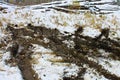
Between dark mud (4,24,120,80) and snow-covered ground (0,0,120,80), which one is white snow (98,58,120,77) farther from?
dark mud (4,24,120,80)

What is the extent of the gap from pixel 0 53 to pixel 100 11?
6611mm

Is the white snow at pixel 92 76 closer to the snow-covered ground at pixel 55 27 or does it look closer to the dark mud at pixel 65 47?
the snow-covered ground at pixel 55 27

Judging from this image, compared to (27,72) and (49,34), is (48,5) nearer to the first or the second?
(49,34)

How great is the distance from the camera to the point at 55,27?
10.7 meters

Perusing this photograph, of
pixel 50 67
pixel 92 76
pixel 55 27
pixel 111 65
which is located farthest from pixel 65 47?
pixel 55 27

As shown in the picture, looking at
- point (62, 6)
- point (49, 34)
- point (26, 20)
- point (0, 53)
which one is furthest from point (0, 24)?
point (62, 6)

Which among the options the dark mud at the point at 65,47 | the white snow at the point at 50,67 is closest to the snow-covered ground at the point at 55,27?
the white snow at the point at 50,67

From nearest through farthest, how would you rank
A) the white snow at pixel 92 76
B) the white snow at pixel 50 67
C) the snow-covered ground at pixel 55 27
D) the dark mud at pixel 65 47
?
the white snow at pixel 92 76, the white snow at pixel 50 67, the snow-covered ground at pixel 55 27, the dark mud at pixel 65 47

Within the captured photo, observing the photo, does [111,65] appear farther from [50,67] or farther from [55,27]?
[55,27]

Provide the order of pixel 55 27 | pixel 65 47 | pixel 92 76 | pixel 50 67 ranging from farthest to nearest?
pixel 55 27
pixel 65 47
pixel 50 67
pixel 92 76

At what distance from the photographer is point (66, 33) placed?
9.92 metres

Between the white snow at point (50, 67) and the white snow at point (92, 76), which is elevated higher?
the white snow at point (50, 67)

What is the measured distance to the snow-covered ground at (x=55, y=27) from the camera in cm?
695

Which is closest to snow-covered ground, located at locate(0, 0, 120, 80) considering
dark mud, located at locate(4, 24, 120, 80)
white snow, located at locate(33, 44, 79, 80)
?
white snow, located at locate(33, 44, 79, 80)
